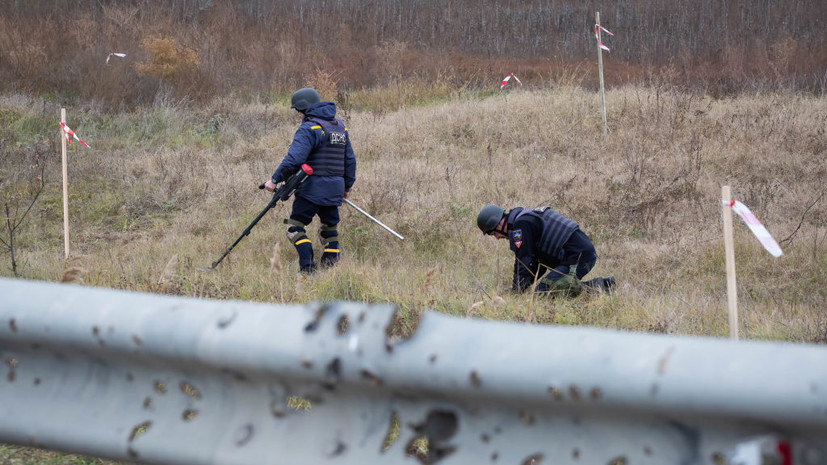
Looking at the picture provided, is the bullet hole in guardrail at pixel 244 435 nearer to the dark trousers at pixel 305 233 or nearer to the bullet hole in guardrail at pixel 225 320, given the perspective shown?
the bullet hole in guardrail at pixel 225 320

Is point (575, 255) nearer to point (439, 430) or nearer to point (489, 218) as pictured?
point (489, 218)

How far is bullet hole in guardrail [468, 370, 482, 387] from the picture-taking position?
4.74 ft

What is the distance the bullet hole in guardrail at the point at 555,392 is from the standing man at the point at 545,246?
475 centimetres

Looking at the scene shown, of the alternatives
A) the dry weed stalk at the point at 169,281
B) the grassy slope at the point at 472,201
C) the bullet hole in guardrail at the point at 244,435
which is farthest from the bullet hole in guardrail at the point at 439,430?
the dry weed stalk at the point at 169,281

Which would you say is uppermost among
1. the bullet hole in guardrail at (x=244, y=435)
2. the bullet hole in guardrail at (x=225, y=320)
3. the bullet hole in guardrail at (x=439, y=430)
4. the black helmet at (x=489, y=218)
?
the bullet hole in guardrail at (x=225, y=320)

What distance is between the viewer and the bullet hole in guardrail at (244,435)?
1.64 m

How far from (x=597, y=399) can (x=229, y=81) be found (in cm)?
1722

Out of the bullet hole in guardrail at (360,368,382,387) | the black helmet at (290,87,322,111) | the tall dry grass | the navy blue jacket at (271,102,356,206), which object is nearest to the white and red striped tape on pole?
the tall dry grass

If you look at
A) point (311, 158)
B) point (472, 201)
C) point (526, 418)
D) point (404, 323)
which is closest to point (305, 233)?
point (311, 158)

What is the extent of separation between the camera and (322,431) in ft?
5.24

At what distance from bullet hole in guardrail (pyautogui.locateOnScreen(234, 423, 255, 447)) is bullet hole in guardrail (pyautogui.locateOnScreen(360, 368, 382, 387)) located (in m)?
0.31

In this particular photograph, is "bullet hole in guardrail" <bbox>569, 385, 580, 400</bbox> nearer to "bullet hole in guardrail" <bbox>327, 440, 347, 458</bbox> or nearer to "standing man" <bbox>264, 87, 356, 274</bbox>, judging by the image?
"bullet hole in guardrail" <bbox>327, 440, 347, 458</bbox>

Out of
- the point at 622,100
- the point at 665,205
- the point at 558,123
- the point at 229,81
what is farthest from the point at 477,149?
the point at 229,81

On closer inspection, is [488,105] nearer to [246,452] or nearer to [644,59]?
[644,59]
